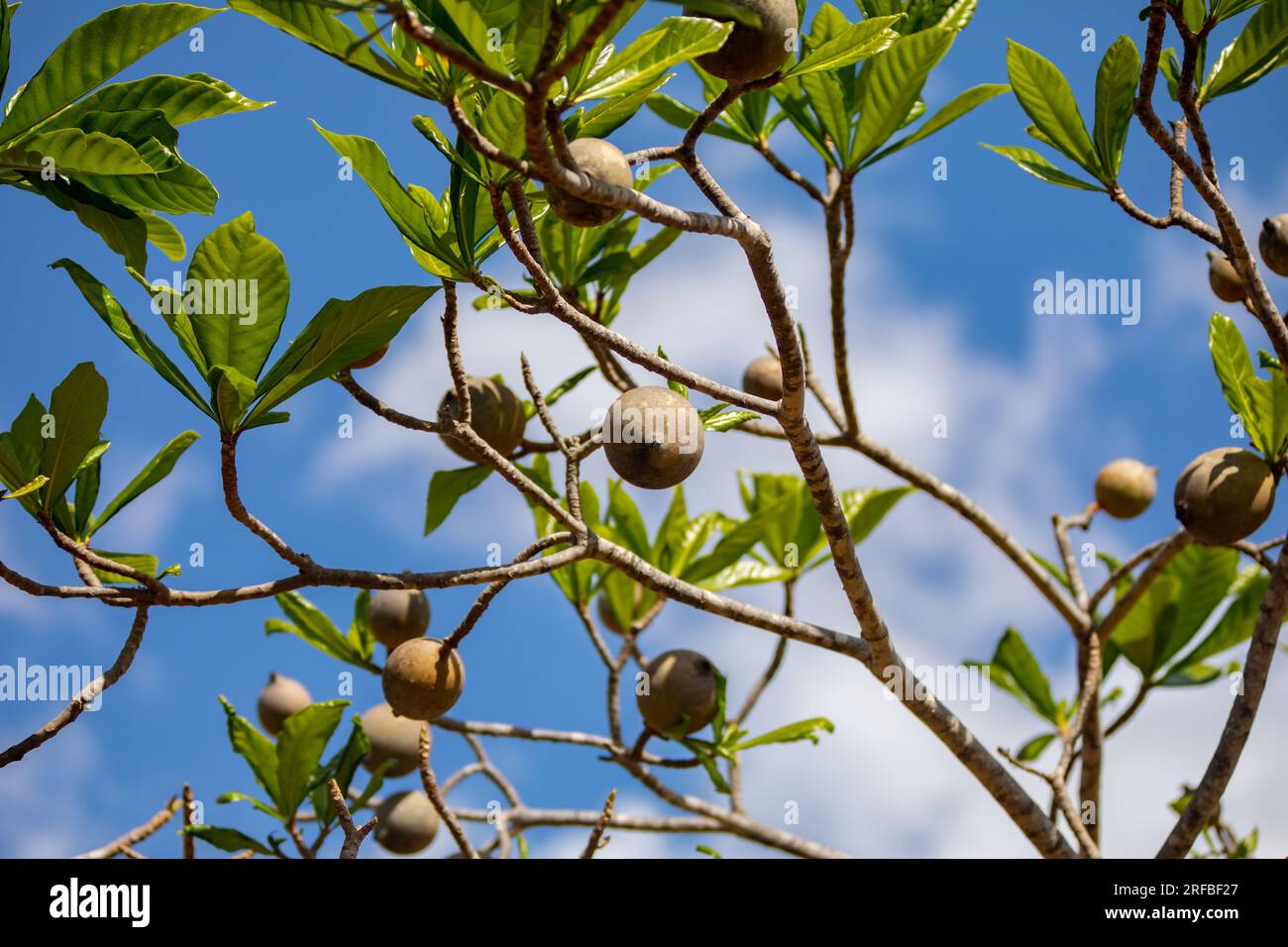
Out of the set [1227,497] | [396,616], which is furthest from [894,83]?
[396,616]

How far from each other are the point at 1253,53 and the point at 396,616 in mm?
2166

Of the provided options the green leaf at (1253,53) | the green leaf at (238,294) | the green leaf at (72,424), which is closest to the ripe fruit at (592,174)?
the green leaf at (238,294)

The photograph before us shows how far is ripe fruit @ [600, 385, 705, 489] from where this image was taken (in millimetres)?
1797

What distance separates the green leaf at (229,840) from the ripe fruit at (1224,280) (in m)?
2.50

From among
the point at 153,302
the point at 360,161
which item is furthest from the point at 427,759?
the point at 360,161

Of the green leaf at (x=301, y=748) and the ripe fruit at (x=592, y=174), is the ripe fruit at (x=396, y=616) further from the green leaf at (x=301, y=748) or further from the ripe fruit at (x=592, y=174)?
the ripe fruit at (x=592, y=174)

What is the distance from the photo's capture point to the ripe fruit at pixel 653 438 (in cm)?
180

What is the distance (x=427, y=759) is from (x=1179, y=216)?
1726 mm

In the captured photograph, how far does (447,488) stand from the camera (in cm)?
258

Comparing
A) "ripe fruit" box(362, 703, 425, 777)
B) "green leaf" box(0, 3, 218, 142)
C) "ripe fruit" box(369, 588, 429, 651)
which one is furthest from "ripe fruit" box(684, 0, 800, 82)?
"ripe fruit" box(362, 703, 425, 777)

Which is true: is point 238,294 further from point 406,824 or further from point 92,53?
point 406,824

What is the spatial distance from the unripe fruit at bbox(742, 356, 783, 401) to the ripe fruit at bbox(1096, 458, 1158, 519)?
0.94 meters
